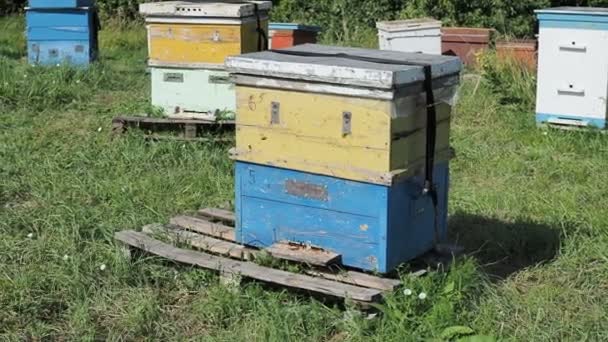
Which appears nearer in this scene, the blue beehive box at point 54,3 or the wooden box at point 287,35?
the wooden box at point 287,35

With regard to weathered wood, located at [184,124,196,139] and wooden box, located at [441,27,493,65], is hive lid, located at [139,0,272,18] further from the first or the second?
wooden box, located at [441,27,493,65]

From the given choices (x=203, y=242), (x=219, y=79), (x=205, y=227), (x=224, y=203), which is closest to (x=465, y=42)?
(x=219, y=79)

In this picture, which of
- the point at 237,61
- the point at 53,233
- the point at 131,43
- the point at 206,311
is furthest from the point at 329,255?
the point at 131,43

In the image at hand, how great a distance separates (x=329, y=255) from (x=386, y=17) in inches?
294

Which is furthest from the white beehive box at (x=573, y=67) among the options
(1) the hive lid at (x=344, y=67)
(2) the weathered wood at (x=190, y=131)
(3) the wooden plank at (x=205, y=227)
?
(3) the wooden plank at (x=205, y=227)

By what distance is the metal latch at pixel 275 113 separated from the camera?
3824 millimetres

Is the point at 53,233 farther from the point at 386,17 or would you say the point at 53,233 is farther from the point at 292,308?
the point at 386,17

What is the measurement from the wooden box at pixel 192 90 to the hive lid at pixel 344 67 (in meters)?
2.29

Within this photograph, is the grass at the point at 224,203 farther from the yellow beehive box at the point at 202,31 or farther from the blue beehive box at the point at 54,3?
the blue beehive box at the point at 54,3

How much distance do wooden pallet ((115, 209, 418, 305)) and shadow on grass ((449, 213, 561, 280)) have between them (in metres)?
0.69

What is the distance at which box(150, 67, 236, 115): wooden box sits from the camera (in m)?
6.34

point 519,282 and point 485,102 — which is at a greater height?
point 485,102

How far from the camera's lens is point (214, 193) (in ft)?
17.4

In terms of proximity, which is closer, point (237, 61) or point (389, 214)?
point (389, 214)
